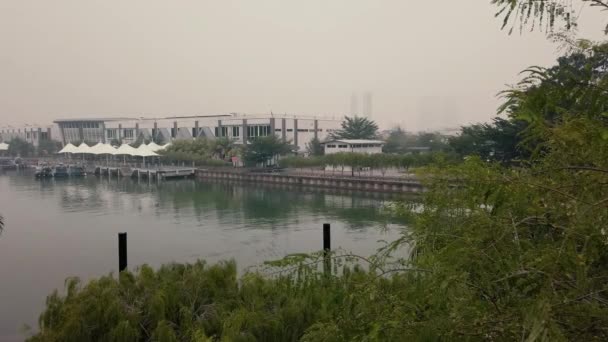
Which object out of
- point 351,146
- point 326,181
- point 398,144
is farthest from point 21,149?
point 326,181

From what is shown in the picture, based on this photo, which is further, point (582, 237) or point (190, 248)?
point (190, 248)

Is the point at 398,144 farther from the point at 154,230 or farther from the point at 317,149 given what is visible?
the point at 154,230

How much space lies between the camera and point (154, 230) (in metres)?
17.5

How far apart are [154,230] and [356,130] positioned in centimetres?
3585

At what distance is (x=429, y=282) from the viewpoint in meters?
1.77

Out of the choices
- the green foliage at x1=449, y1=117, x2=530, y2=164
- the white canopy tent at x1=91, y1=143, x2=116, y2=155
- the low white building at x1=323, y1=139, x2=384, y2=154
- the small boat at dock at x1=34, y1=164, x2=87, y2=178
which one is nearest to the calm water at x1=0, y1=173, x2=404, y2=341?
the green foliage at x1=449, y1=117, x2=530, y2=164

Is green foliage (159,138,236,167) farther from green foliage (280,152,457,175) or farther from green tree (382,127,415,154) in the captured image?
green tree (382,127,415,154)

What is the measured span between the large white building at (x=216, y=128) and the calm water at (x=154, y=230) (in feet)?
59.8

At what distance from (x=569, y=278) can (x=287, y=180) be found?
106ft

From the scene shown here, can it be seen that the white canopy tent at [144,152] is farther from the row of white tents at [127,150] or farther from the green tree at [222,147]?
the green tree at [222,147]

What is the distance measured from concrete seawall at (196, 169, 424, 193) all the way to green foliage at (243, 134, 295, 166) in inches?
131

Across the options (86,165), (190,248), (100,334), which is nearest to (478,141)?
(190,248)

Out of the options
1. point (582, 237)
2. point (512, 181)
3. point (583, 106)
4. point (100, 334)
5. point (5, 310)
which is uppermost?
point (583, 106)

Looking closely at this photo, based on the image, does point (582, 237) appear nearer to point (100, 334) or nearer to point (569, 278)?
point (569, 278)
